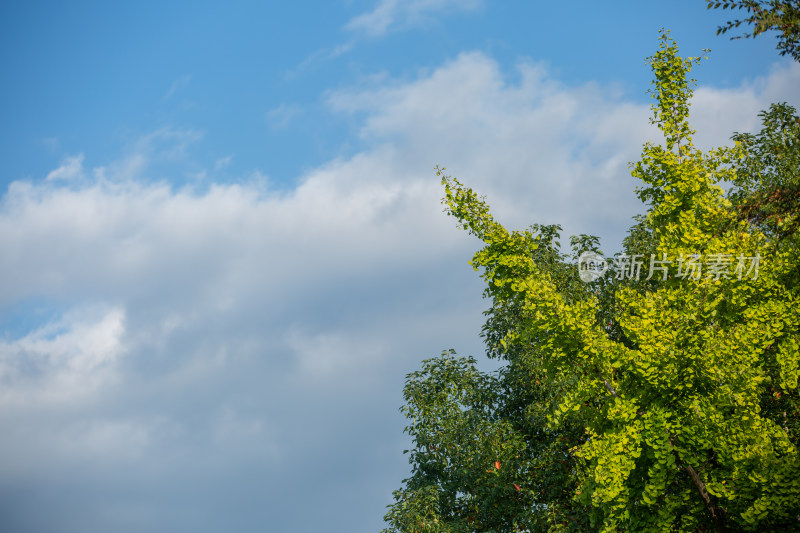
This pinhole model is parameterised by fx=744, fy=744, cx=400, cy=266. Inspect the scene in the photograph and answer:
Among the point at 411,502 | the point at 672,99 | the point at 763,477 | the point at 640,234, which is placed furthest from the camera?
the point at 640,234

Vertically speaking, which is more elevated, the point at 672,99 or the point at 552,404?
the point at 672,99

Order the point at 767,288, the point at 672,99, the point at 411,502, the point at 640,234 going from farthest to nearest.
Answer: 1. the point at 640,234
2. the point at 411,502
3. the point at 672,99
4. the point at 767,288

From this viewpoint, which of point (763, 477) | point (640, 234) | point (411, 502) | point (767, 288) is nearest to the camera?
point (763, 477)

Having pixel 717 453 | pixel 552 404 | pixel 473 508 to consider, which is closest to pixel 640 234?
pixel 552 404

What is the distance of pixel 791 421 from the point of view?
13.9m

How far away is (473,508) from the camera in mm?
18469

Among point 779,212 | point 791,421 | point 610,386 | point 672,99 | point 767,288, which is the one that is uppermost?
point 672,99

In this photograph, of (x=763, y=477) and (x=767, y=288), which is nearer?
(x=763, y=477)

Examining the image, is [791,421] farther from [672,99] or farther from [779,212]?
[672,99]

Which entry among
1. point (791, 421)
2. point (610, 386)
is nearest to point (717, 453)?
point (610, 386)

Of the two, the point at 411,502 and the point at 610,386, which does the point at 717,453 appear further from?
the point at 411,502

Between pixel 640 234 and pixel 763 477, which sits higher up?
pixel 640 234

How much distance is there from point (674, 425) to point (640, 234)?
9.95 m

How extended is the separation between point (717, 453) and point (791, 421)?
3.75m
